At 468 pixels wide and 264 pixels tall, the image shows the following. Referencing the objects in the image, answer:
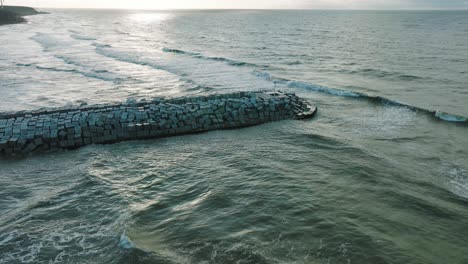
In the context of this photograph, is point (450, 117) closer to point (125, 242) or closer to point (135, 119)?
point (135, 119)

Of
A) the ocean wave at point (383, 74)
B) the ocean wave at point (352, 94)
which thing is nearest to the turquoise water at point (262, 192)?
the ocean wave at point (352, 94)

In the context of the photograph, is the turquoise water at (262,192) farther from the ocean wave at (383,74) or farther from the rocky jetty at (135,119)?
the ocean wave at (383,74)

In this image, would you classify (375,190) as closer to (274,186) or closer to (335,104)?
(274,186)

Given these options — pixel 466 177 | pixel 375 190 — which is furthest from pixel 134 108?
pixel 466 177

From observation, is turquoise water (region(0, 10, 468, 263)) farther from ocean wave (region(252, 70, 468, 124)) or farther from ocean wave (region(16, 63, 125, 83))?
ocean wave (region(16, 63, 125, 83))

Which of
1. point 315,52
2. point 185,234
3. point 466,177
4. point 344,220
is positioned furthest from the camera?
point 315,52

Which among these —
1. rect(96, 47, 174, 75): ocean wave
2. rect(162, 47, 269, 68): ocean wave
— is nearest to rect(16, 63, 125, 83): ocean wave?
rect(96, 47, 174, 75): ocean wave
